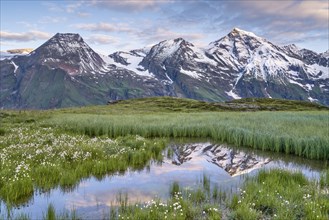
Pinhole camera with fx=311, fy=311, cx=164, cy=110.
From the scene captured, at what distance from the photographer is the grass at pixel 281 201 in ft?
30.7

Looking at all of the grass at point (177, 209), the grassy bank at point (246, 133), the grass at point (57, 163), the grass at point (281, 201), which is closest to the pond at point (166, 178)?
the grass at point (57, 163)

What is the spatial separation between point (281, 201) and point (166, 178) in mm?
5776

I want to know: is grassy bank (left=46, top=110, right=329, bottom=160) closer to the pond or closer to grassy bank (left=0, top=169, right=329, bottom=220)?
the pond

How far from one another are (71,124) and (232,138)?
1700 centimetres

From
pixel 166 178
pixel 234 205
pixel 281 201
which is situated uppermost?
pixel 281 201

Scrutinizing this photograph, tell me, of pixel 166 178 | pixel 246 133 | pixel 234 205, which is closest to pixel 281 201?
pixel 234 205

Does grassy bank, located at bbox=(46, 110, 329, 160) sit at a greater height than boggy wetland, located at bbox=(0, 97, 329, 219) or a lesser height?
greater

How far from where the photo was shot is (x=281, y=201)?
10.2 meters

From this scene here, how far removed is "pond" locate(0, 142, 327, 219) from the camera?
10688mm

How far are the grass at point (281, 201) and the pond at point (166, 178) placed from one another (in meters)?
1.32

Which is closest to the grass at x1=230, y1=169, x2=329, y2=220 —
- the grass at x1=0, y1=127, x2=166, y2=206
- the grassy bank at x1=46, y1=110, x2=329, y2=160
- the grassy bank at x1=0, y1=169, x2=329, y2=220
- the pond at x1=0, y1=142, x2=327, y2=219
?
the grassy bank at x1=0, y1=169, x2=329, y2=220

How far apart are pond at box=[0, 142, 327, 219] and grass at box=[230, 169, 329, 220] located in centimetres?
132

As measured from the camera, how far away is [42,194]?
1175 centimetres

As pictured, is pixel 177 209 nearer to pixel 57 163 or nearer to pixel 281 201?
pixel 281 201
